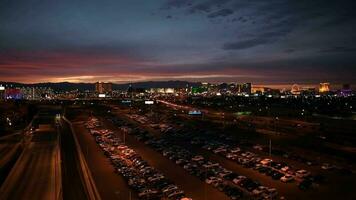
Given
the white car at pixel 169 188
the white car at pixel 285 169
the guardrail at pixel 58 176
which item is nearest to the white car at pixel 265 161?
the white car at pixel 285 169

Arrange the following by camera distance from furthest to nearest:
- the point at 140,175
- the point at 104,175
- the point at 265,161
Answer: the point at 265,161, the point at 104,175, the point at 140,175

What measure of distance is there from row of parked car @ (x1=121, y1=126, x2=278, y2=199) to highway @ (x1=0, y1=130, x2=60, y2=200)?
965 centimetres

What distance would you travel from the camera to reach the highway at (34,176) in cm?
2140

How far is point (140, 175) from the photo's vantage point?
2545 centimetres

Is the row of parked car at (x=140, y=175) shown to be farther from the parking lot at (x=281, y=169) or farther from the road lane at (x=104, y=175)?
the parking lot at (x=281, y=169)

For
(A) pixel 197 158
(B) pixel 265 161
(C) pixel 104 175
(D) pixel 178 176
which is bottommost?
(C) pixel 104 175

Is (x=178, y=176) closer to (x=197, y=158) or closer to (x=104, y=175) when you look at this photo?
(x=197, y=158)

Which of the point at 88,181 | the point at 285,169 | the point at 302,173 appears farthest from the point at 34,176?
the point at 302,173

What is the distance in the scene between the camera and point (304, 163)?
28.5 metres

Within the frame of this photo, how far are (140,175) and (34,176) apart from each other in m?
7.49

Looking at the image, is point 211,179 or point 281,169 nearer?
point 211,179

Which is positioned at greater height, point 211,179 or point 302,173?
point 302,173

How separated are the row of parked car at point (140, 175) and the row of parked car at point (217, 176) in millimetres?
2506

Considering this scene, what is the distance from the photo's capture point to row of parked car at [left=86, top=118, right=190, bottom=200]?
21.5 meters
